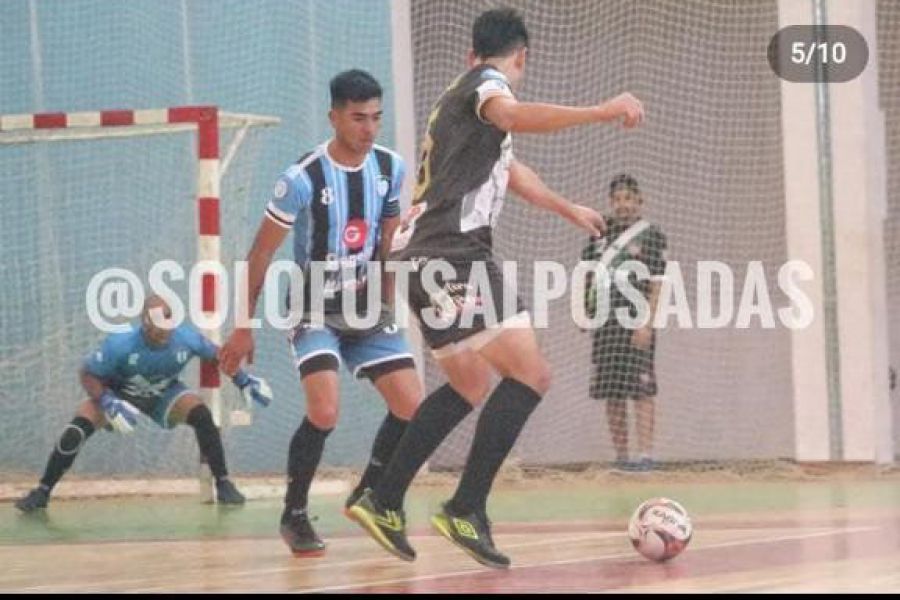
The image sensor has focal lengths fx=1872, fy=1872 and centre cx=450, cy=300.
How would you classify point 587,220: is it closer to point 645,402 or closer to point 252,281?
point 252,281

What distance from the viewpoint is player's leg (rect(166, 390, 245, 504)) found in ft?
39.0

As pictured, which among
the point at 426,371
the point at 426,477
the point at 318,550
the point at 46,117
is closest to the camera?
the point at 318,550

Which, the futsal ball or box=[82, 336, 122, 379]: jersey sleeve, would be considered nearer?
the futsal ball

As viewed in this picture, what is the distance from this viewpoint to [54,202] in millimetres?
14078

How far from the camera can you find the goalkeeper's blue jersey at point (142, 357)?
1197cm

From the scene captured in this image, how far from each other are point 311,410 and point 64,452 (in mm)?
4072

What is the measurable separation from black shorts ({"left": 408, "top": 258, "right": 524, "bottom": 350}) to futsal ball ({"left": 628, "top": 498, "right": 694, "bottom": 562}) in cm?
96

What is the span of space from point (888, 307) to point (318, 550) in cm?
852

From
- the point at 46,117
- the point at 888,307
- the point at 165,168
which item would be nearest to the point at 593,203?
the point at 888,307

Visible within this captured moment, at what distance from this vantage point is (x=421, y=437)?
7.15m

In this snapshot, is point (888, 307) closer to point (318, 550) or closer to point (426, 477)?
point (426, 477)

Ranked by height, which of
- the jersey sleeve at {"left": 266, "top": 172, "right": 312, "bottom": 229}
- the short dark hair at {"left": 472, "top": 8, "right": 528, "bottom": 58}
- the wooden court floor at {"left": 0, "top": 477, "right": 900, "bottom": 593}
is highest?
the short dark hair at {"left": 472, "top": 8, "right": 528, "bottom": 58}

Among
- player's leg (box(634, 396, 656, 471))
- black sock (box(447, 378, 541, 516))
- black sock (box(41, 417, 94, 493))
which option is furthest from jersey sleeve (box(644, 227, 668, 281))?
black sock (box(447, 378, 541, 516))

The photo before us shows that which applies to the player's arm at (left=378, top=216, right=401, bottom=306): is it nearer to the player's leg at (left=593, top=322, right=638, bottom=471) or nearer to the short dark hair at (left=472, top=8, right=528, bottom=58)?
the short dark hair at (left=472, top=8, right=528, bottom=58)
